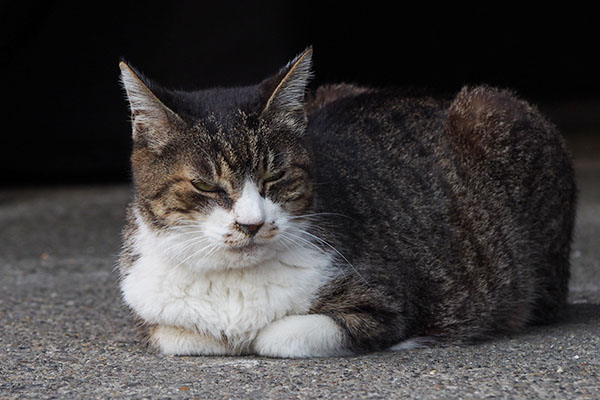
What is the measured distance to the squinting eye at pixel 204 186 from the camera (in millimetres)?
3768

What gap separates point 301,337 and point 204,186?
30.3 inches

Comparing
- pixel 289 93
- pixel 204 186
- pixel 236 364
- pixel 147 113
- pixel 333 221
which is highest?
pixel 289 93

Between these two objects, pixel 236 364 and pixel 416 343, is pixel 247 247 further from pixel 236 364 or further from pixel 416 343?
pixel 416 343

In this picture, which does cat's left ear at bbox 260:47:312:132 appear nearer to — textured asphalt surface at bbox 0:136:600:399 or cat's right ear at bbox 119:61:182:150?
cat's right ear at bbox 119:61:182:150

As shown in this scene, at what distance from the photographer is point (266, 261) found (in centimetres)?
397

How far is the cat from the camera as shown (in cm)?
386

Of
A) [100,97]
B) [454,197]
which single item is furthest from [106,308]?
[100,97]

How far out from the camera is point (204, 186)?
→ 12.4 ft

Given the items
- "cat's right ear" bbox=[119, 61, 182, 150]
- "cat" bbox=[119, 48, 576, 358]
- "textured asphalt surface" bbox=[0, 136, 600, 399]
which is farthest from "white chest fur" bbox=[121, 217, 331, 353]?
"cat's right ear" bbox=[119, 61, 182, 150]

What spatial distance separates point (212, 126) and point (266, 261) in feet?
2.05

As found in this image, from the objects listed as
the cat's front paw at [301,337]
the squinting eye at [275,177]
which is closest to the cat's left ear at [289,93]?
the squinting eye at [275,177]

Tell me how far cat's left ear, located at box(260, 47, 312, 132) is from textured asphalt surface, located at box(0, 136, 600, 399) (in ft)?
3.48

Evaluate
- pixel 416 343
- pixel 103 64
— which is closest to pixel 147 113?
pixel 416 343

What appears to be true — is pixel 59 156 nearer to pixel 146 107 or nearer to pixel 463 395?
pixel 146 107
